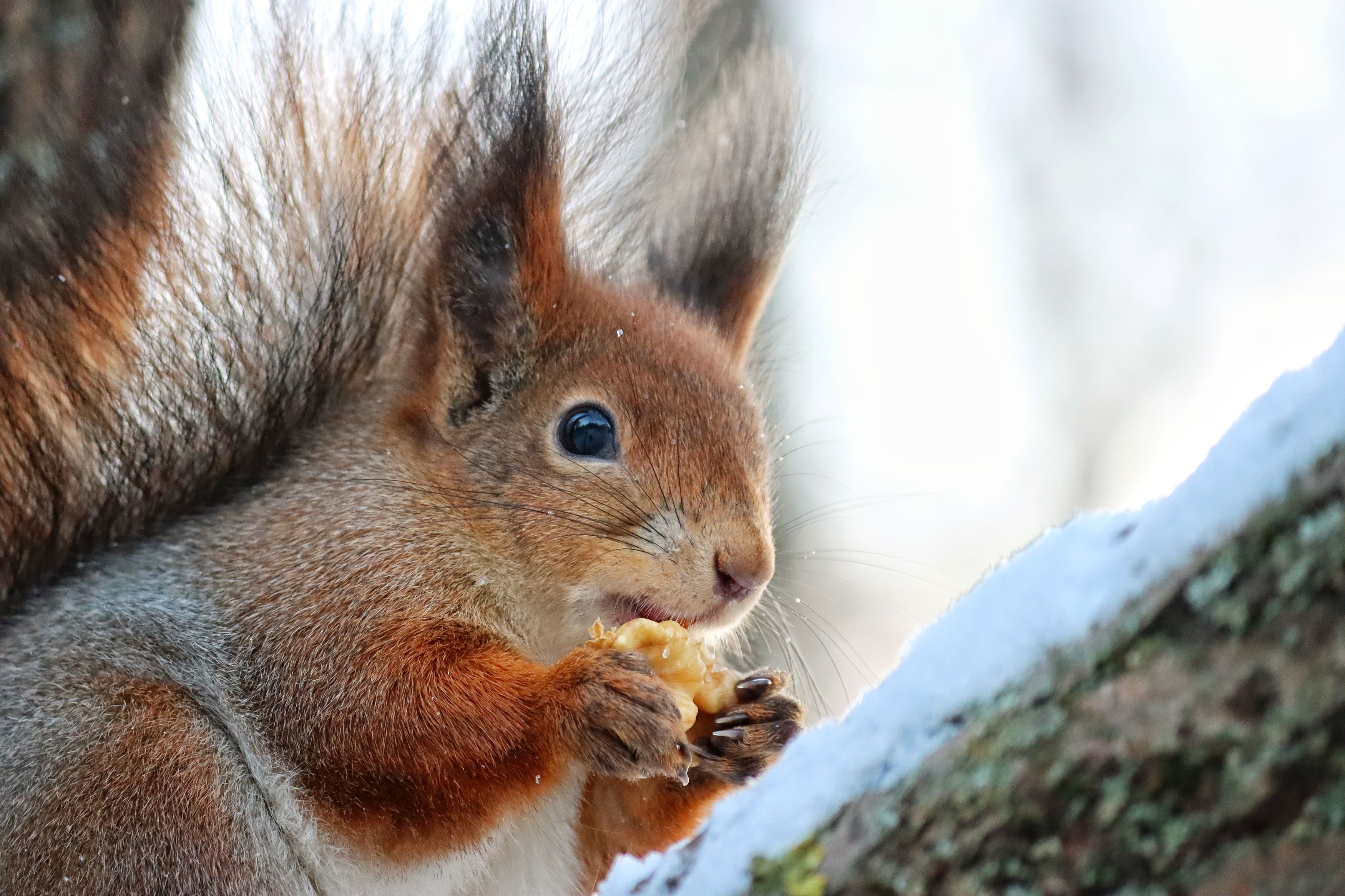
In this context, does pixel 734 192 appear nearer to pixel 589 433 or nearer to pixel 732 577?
pixel 589 433

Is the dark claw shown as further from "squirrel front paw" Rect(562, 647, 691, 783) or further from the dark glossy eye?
the dark glossy eye

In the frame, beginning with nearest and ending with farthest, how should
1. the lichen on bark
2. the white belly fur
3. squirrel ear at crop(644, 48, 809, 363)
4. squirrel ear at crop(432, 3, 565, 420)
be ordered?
the lichen on bark < the white belly fur < squirrel ear at crop(432, 3, 565, 420) < squirrel ear at crop(644, 48, 809, 363)

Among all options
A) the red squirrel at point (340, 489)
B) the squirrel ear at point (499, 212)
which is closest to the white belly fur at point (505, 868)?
the red squirrel at point (340, 489)

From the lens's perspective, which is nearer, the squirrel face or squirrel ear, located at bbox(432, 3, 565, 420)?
the squirrel face

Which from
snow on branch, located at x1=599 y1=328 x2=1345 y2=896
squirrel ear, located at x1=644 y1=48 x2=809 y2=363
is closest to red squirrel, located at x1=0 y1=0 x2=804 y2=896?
squirrel ear, located at x1=644 y1=48 x2=809 y2=363

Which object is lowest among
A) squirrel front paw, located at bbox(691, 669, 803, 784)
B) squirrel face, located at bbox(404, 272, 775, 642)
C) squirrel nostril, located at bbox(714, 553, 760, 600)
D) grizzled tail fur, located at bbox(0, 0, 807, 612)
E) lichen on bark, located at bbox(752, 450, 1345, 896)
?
lichen on bark, located at bbox(752, 450, 1345, 896)

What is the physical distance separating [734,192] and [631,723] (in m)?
1.07

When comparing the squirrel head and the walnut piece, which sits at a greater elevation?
the squirrel head

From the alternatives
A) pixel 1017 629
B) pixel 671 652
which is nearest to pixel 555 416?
pixel 671 652

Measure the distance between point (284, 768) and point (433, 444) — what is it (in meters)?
0.50

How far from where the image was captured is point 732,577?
1463mm

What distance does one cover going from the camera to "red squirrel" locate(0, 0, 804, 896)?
55.4 inches

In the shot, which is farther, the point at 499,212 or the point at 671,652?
the point at 499,212

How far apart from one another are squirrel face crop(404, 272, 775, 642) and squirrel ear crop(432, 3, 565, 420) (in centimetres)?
3
